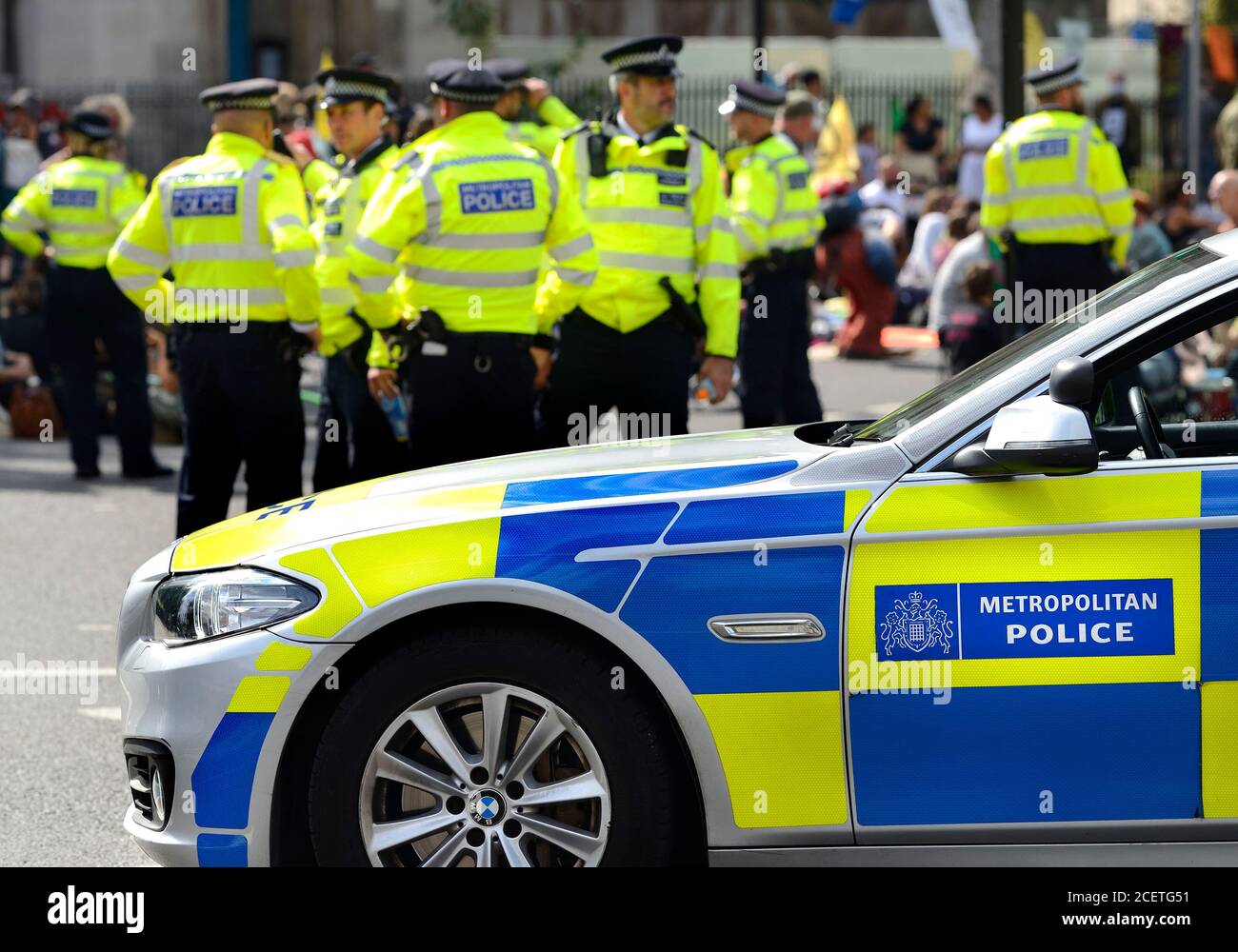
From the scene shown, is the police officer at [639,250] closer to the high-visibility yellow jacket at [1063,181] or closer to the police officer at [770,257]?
the police officer at [770,257]

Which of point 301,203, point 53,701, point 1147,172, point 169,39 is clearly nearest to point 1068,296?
point 301,203

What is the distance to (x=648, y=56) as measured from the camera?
7.79m

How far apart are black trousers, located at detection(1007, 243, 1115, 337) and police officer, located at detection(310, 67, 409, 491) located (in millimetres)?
3758

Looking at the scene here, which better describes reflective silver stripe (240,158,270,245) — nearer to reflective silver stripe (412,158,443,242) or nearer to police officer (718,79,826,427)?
reflective silver stripe (412,158,443,242)

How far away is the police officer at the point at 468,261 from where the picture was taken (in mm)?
7039

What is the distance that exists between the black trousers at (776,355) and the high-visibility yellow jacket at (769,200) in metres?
→ 0.19

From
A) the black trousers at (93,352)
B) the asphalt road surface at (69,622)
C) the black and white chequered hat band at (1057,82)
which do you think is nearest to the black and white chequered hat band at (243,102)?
the asphalt road surface at (69,622)

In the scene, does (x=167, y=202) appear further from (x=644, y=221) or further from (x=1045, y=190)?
(x=1045, y=190)

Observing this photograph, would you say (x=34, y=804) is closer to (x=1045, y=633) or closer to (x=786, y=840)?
(x=786, y=840)

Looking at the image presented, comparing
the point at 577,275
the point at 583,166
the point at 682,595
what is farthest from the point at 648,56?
the point at 682,595

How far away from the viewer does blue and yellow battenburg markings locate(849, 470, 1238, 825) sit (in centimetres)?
392

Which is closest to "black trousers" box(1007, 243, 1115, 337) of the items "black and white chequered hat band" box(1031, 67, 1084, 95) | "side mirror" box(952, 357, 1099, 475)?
"black and white chequered hat band" box(1031, 67, 1084, 95)

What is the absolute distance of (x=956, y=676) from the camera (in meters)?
3.95
